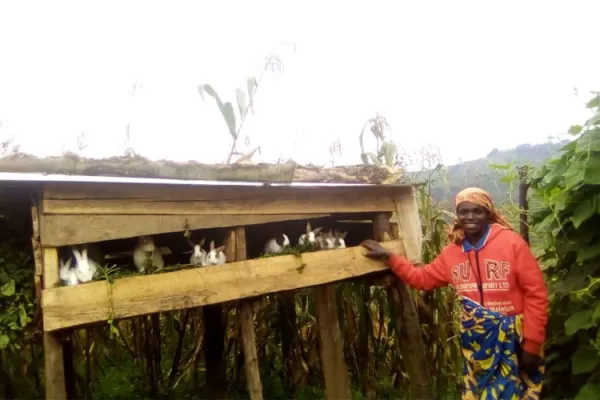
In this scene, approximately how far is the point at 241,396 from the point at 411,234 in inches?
110

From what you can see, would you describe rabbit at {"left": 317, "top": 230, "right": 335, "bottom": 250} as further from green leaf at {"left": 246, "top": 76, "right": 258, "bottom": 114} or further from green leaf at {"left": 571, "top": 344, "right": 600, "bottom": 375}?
green leaf at {"left": 571, "top": 344, "right": 600, "bottom": 375}

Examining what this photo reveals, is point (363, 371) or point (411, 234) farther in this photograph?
point (363, 371)

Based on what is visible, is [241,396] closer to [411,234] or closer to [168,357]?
[168,357]

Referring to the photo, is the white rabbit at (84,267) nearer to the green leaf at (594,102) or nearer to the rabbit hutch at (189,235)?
the rabbit hutch at (189,235)

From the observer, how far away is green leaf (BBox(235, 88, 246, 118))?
443cm

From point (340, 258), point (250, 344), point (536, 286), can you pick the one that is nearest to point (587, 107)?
point (536, 286)

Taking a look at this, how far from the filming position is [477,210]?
328 cm

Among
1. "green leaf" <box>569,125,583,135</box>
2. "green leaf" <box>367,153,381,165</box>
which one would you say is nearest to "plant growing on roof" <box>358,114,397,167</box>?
"green leaf" <box>367,153,381,165</box>

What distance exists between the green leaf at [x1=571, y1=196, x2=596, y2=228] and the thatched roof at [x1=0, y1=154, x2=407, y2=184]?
112 centimetres

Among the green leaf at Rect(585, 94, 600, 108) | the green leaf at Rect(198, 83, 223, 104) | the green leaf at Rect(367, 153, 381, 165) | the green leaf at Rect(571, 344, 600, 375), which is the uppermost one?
the green leaf at Rect(198, 83, 223, 104)

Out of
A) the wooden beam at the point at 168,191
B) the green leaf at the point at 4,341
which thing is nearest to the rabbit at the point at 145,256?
the wooden beam at the point at 168,191

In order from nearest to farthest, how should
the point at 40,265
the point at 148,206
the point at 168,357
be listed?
the point at 40,265, the point at 148,206, the point at 168,357

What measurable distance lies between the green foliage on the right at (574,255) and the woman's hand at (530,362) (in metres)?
0.24

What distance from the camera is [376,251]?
382cm
